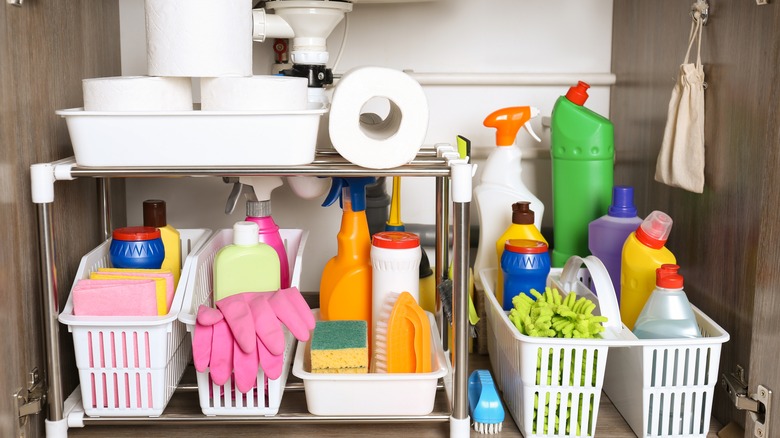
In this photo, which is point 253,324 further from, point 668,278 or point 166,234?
point 668,278

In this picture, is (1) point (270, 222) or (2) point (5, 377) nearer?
(2) point (5, 377)

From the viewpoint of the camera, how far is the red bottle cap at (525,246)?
1171 millimetres

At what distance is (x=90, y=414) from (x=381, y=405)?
36 cm

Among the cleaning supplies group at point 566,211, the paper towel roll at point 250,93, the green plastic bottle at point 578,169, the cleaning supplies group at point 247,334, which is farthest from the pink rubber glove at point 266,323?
the green plastic bottle at point 578,169

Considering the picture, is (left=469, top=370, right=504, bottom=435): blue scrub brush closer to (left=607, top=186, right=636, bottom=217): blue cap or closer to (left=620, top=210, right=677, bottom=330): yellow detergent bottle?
(left=620, top=210, right=677, bottom=330): yellow detergent bottle

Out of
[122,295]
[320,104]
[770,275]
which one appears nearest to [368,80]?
[320,104]

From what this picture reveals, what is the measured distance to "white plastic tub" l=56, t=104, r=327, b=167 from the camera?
3.18 feet

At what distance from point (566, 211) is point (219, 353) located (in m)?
0.64

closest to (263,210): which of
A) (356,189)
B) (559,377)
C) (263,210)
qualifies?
(263,210)

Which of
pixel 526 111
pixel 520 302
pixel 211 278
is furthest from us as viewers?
pixel 526 111

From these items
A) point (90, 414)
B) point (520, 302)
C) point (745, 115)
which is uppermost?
point (745, 115)

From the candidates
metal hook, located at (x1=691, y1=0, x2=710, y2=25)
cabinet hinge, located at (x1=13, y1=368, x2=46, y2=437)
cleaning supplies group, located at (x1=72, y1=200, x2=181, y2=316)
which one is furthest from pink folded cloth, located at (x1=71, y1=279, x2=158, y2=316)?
metal hook, located at (x1=691, y1=0, x2=710, y2=25)

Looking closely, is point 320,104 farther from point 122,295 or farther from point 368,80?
point 122,295

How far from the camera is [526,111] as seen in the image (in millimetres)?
1331
